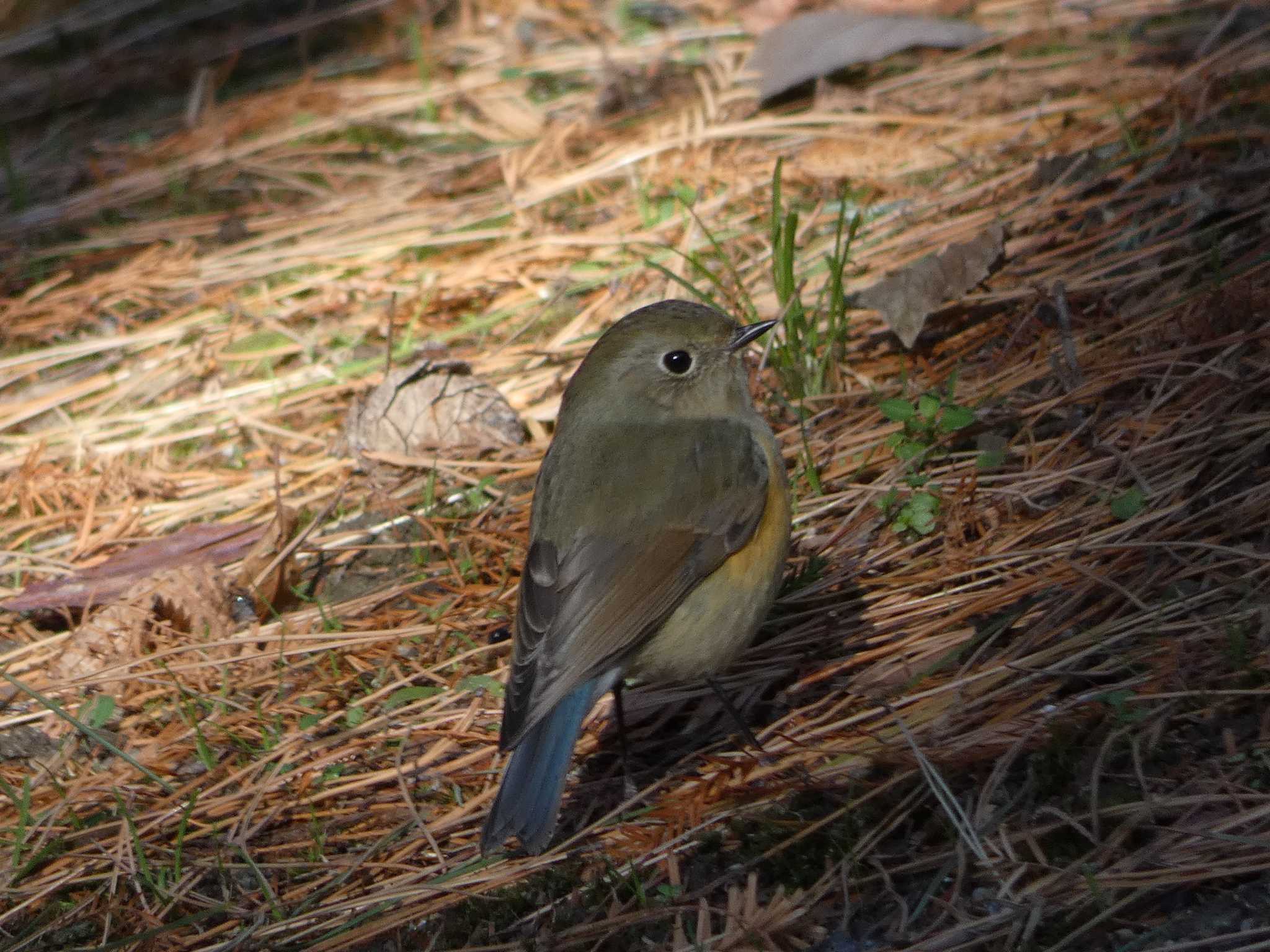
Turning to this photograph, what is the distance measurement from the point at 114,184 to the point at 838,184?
337 centimetres

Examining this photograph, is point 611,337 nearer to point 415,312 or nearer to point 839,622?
point 839,622

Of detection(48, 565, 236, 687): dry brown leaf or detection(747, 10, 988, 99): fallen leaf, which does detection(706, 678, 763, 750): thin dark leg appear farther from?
detection(747, 10, 988, 99): fallen leaf

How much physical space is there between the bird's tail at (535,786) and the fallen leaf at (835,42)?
3.65 m

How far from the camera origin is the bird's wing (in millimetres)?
2930

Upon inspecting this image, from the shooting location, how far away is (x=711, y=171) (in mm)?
5348

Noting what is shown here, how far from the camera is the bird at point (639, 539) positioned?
9.40 ft

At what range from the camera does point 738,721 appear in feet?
10.4

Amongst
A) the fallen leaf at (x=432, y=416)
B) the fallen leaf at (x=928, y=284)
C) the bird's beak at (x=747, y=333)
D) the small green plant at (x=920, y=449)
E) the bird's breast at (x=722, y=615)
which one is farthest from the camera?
the fallen leaf at (x=432, y=416)

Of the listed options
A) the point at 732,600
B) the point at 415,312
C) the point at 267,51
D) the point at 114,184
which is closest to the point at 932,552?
the point at 732,600

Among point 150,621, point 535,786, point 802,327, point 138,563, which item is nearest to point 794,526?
point 802,327

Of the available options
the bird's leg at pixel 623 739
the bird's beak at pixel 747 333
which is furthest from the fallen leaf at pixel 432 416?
the bird's leg at pixel 623 739

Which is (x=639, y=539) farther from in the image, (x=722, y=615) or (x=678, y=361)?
(x=678, y=361)

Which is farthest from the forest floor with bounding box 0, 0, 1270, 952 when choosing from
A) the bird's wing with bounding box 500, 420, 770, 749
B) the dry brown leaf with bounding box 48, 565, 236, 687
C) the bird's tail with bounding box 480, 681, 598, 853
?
the bird's wing with bounding box 500, 420, 770, 749

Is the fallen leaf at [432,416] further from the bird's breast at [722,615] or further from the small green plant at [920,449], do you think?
the bird's breast at [722,615]
